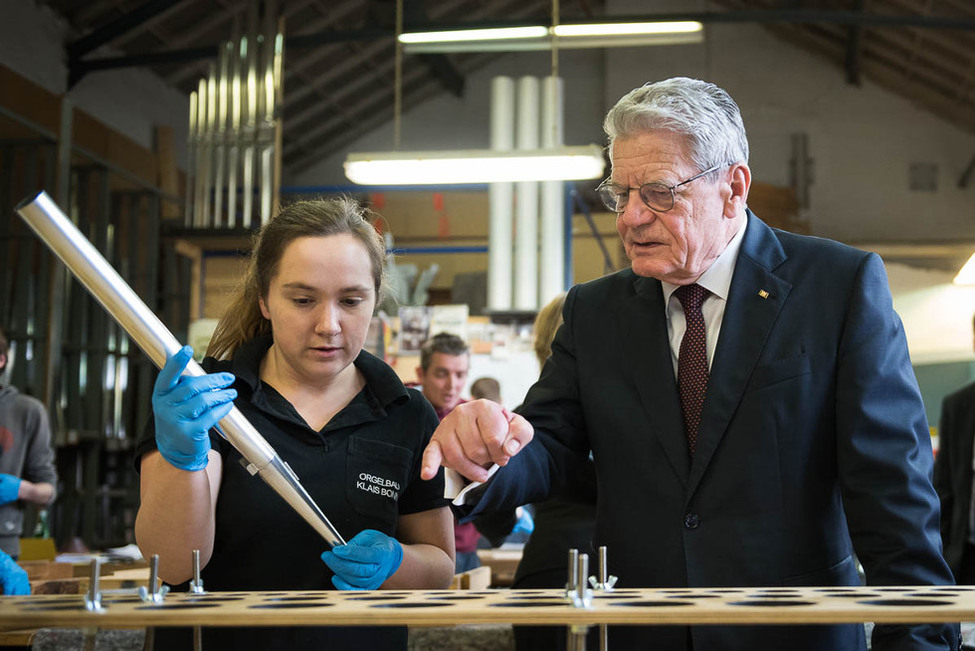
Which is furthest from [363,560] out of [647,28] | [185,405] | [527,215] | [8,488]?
[527,215]

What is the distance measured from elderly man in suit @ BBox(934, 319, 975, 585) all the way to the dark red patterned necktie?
108 inches

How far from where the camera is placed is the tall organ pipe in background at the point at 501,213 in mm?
7980

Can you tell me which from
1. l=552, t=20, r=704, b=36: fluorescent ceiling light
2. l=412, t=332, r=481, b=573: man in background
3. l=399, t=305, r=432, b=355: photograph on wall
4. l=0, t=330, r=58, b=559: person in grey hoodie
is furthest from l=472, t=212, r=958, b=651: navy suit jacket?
l=399, t=305, r=432, b=355: photograph on wall

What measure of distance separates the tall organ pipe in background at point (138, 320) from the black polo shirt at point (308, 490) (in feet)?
0.24

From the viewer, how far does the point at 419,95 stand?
1352 cm

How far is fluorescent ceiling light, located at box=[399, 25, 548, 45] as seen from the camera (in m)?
6.68

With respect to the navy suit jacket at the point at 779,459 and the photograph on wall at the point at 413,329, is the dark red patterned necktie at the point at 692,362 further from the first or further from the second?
the photograph on wall at the point at 413,329

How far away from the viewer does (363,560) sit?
1.54 m

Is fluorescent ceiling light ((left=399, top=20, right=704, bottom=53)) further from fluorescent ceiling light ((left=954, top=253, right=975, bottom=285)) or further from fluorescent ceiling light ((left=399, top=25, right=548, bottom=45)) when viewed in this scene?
fluorescent ceiling light ((left=954, top=253, right=975, bottom=285))

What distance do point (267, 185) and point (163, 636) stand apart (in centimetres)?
701

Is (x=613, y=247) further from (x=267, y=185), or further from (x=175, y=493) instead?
(x=175, y=493)

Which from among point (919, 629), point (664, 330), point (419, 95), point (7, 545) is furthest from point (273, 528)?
point (419, 95)

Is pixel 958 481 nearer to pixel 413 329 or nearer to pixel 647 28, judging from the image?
pixel 647 28

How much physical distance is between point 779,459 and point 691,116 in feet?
Answer: 1.78
